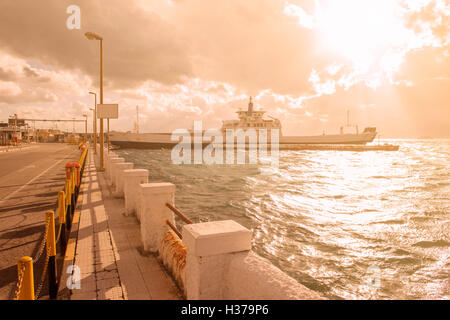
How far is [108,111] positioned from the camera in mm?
17016

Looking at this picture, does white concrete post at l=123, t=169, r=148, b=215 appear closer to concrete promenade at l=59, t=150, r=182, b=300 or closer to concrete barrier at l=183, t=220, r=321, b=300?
concrete promenade at l=59, t=150, r=182, b=300

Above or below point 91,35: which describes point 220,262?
below

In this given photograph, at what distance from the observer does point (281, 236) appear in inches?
428

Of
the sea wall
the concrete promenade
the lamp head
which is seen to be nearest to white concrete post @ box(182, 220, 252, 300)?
the sea wall

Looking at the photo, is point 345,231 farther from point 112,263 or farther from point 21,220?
point 21,220

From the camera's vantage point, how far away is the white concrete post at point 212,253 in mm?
2875

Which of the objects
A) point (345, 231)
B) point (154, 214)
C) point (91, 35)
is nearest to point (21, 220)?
point (154, 214)

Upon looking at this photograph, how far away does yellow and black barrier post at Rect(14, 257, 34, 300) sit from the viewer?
8.73 feet

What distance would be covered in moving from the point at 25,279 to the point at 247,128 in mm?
87574

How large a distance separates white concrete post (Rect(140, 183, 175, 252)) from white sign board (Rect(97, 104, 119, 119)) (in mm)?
13087

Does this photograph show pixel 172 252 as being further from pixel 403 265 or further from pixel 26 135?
pixel 26 135
